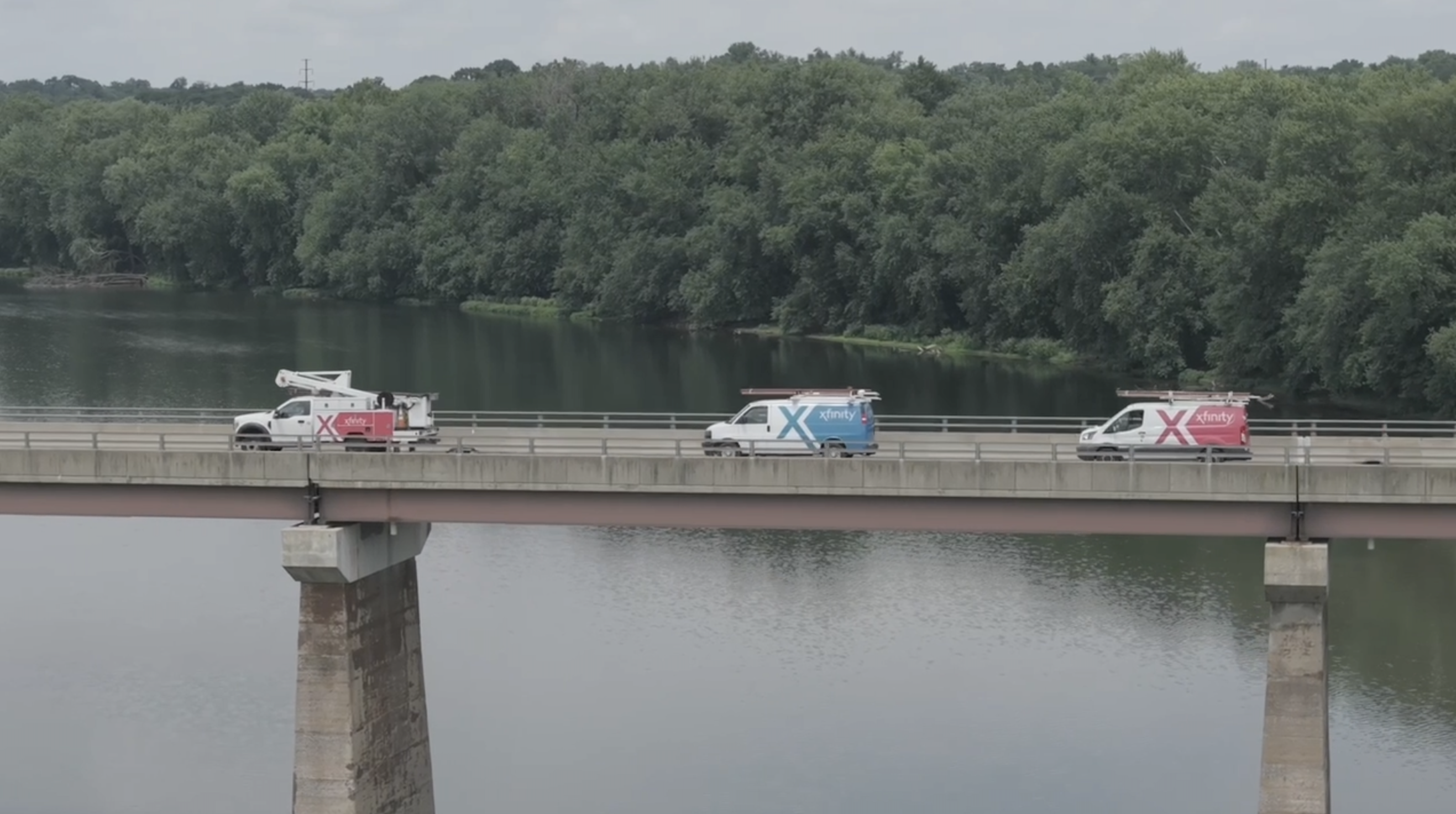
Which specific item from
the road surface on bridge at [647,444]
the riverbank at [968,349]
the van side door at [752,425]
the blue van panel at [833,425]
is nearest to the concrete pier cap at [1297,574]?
the road surface on bridge at [647,444]

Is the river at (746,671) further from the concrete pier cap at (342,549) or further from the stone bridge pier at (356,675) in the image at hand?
the concrete pier cap at (342,549)

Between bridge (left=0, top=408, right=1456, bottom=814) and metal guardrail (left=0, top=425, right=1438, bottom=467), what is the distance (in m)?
0.31

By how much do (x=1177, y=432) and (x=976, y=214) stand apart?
92561mm

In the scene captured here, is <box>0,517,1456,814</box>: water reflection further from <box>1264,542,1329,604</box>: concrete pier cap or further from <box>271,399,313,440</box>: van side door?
<box>1264,542,1329,604</box>: concrete pier cap

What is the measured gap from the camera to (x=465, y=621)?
6812 centimetres

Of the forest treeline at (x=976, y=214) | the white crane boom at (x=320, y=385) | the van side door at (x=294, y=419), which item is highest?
the forest treeline at (x=976, y=214)

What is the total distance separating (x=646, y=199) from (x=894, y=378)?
50214 mm

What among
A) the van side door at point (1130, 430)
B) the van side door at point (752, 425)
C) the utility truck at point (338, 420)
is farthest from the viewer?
the van side door at point (752, 425)

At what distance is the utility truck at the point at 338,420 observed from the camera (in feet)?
169

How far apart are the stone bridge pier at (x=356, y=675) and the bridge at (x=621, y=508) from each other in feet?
0.14

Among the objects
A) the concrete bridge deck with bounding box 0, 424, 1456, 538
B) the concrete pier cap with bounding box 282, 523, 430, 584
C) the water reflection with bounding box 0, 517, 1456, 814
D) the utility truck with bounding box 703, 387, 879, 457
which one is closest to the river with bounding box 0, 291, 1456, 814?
the water reflection with bounding box 0, 517, 1456, 814

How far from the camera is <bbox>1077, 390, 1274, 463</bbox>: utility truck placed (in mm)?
50938

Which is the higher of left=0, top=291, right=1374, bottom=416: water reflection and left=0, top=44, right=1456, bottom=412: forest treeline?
left=0, top=44, right=1456, bottom=412: forest treeline

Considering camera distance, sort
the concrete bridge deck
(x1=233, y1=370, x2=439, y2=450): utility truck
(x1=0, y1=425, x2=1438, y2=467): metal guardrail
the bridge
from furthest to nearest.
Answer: (x1=233, y1=370, x2=439, y2=450): utility truck → (x1=0, y1=425, x2=1438, y2=467): metal guardrail → the concrete bridge deck → the bridge
